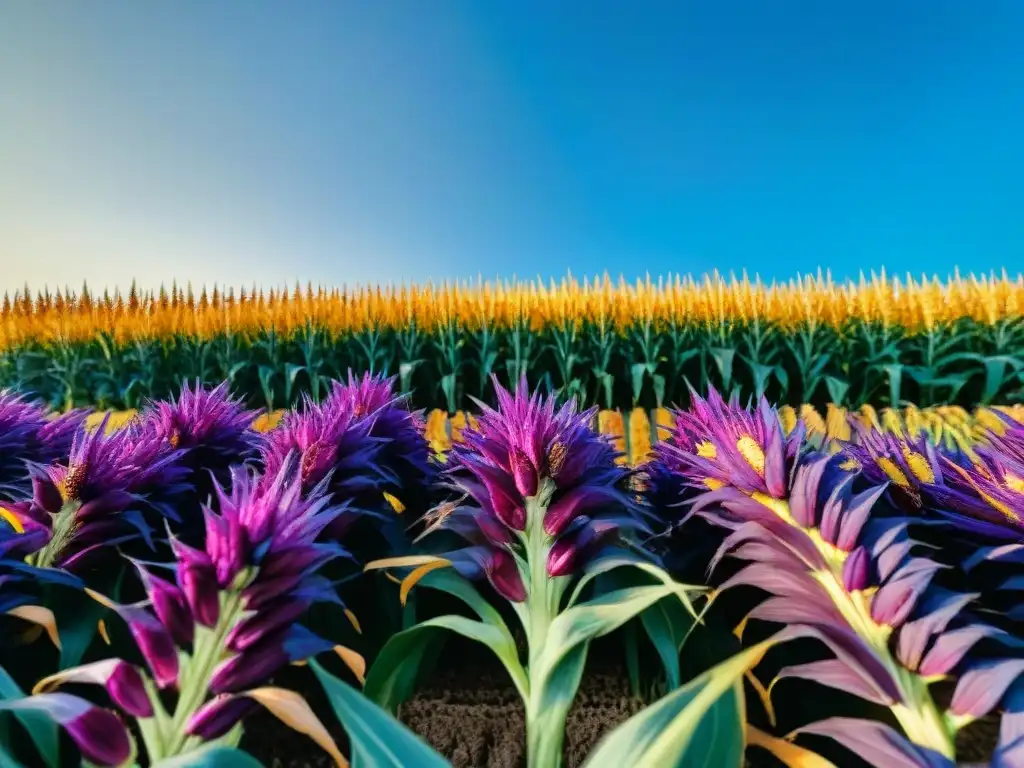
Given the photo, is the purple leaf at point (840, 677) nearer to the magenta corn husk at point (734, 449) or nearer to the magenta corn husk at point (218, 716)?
the magenta corn husk at point (734, 449)

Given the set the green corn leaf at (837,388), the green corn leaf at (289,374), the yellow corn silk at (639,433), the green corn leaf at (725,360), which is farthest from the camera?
the green corn leaf at (289,374)

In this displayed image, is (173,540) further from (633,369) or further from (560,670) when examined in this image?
(633,369)

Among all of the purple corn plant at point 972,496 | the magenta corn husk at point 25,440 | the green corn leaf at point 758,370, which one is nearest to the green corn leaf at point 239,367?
the green corn leaf at point 758,370

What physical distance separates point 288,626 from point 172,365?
6.40 metres

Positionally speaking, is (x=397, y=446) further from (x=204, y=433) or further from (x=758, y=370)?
(x=758, y=370)

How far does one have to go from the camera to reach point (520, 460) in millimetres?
349

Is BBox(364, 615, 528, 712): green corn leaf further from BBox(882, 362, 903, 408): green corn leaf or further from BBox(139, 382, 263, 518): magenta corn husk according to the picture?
BBox(882, 362, 903, 408): green corn leaf

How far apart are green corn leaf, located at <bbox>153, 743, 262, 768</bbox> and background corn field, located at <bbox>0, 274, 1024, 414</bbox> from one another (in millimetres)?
4408

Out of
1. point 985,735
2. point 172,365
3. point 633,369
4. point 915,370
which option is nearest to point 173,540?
point 985,735

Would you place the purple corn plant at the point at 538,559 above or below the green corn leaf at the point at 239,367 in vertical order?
below

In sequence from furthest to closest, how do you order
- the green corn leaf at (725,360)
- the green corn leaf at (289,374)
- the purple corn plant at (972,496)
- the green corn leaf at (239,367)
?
the green corn leaf at (239,367), the green corn leaf at (289,374), the green corn leaf at (725,360), the purple corn plant at (972,496)

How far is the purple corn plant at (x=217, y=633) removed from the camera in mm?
241

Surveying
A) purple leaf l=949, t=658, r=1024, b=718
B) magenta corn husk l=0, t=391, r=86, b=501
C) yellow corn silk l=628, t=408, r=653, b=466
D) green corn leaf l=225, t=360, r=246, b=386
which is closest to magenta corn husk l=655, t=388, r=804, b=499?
purple leaf l=949, t=658, r=1024, b=718

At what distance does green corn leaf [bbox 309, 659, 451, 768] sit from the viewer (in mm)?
228
